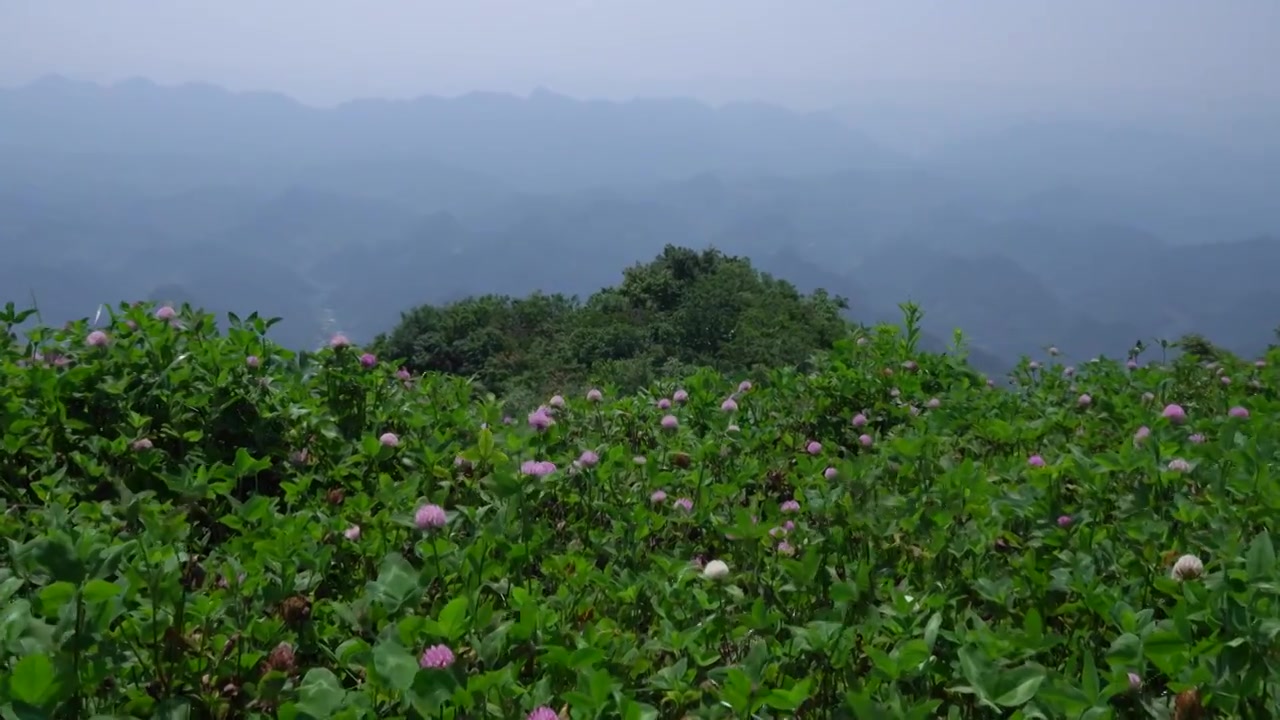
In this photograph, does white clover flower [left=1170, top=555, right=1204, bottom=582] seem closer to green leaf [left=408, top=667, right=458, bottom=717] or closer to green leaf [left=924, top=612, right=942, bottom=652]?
green leaf [left=924, top=612, right=942, bottom=652]

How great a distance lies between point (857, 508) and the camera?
2551mm

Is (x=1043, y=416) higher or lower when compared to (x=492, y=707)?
lower

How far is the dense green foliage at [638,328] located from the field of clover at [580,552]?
7.72 meters

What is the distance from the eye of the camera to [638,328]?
15.1m

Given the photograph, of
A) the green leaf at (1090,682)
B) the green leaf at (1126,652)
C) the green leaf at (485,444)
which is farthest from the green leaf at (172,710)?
the green leaf at (1126,652)

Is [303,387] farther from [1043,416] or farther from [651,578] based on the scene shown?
[1043,416]

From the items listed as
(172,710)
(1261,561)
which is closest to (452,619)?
(172,710)

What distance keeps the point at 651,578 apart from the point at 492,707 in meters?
0.75

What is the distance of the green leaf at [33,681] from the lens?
4.22 ft

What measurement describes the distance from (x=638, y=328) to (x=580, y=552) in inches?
494

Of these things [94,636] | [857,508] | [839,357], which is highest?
[94,636]

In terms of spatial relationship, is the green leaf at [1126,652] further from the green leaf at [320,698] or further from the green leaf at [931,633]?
the green leaf at [320,698]

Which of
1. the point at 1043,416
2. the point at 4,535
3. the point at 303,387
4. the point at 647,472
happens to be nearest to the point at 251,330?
the point at 303,387

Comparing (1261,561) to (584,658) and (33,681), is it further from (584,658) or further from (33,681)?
(33,681)
